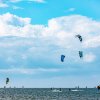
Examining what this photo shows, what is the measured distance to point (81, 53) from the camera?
62.4 meters

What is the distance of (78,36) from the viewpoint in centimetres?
6222

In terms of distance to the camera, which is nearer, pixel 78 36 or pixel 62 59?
pixel 78 36

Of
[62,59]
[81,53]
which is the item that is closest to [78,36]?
[81,53]

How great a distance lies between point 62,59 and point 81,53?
20.9 ft

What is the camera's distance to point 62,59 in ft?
224

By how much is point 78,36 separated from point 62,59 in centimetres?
728

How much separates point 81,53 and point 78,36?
262 cm

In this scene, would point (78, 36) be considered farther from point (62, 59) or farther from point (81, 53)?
point (62, 59)

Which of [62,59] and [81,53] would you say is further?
[62,59]
